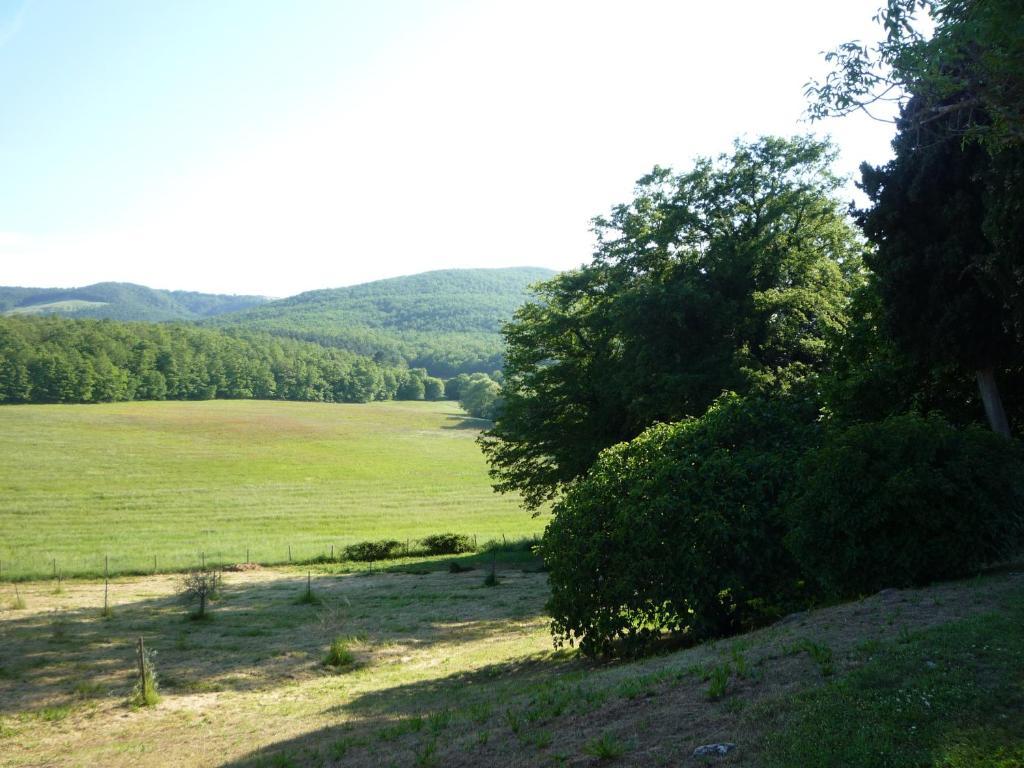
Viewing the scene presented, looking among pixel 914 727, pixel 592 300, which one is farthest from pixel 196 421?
pixel 914 727

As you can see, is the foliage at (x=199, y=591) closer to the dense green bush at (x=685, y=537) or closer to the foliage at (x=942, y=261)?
the dense green bush at (x=685, y=537)

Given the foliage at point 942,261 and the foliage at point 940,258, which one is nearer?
the foliage at point 942,261

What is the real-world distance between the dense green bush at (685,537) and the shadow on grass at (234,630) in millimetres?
6163

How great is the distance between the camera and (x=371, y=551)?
3791 centimetres

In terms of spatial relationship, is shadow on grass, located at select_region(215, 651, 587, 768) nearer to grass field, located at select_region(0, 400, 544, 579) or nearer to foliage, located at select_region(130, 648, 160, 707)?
foliage, located at select_region(130, 648, 160, 707)

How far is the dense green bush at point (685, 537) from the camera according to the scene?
11.7m

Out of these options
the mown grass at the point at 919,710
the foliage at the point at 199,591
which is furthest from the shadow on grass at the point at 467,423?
the mown grass at the point at 919,710

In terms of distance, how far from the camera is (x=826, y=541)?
420 inches

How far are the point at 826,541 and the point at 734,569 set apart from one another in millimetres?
1598

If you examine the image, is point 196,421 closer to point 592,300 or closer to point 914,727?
point 592,300

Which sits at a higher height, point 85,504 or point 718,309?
point 718,309

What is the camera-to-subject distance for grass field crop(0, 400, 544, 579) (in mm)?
41594

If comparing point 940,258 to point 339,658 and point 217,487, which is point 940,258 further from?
point 217,487

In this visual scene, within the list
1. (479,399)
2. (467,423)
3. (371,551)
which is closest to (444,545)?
(371,551)
